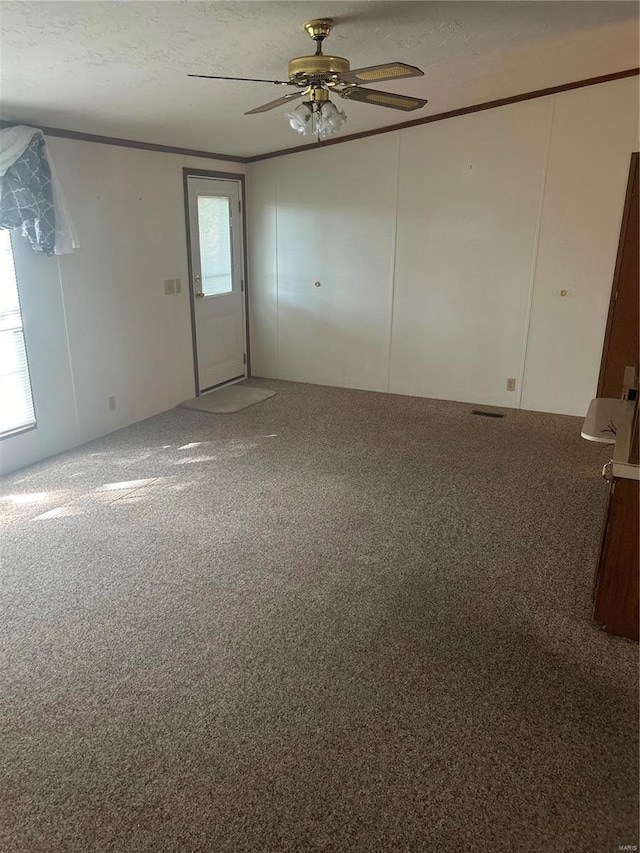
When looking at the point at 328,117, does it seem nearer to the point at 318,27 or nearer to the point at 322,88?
the point at 322,88

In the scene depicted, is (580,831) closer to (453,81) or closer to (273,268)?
(453,81)

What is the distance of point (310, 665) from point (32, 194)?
3.36m

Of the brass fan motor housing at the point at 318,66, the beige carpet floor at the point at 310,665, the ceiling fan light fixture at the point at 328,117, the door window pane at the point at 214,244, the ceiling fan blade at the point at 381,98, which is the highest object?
the brass fan motor housing at the point at 318,66

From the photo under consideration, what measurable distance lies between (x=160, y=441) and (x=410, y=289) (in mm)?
2755

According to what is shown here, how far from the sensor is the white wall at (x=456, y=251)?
4.77m

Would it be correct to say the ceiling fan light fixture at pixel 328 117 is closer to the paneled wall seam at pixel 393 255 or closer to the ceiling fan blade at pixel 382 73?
the ceiling fan blade at pixel 382 73

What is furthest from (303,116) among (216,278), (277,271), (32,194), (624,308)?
(277,271)

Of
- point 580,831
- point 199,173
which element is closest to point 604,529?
point 580,831

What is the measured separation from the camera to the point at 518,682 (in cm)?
221

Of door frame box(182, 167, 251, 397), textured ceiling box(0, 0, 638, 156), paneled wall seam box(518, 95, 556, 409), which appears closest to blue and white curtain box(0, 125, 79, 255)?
textured ceiling box(0, 0, 638, 156)

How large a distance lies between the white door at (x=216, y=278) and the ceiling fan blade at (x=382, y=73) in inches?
128

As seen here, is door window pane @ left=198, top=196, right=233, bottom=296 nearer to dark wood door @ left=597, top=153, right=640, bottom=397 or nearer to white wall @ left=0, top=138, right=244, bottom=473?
white wall @ left=0, top=138, right=244, bottom=473

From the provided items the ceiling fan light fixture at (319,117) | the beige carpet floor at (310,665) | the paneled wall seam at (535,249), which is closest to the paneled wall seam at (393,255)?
the paneled wall seam at (535,249)

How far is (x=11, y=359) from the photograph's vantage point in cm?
408
